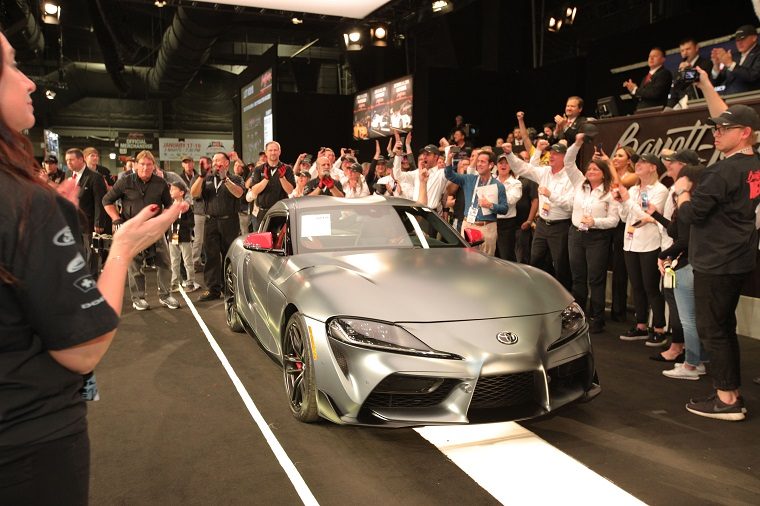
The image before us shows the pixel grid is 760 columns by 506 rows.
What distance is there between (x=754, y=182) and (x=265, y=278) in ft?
11.0

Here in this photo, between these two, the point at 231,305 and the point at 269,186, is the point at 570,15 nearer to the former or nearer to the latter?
the point at 269,186

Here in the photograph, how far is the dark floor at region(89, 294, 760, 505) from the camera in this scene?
2.93 meters

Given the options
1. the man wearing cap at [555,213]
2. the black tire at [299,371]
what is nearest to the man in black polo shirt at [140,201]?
the black tire at [299,371]

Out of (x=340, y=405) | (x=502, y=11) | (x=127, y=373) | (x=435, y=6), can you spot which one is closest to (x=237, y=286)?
(x=127, y=373)

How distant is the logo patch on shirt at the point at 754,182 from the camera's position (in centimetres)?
378

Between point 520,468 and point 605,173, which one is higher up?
point 605,173

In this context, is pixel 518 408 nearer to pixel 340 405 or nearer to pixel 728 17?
pixel 340 405

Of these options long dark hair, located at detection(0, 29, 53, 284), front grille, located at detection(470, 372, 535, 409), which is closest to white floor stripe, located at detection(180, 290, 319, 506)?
front grille, located at detection(470, 372, 535, 409)

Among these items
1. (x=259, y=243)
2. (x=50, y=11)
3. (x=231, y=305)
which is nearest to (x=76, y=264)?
(x=259, y=243)

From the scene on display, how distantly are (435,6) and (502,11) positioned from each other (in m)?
3.94

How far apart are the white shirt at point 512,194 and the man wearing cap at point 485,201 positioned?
15.6 inches

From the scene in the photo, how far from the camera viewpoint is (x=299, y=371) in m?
3.76

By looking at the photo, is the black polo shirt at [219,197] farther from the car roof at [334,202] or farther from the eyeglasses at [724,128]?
the eyeglasses at [724,128]

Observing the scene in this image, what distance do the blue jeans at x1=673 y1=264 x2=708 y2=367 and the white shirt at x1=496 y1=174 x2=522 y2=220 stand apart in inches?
131
